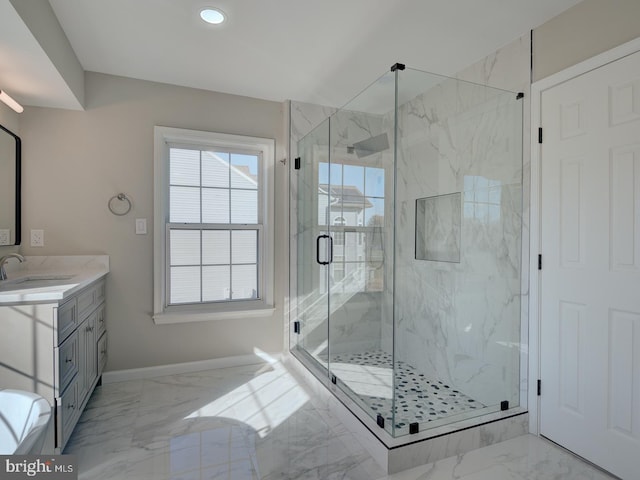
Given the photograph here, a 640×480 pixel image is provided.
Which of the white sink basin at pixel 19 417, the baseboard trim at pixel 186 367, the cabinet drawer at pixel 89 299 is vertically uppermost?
the cabinet drawer at pixel 89 299

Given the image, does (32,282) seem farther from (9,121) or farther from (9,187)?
(9,121)

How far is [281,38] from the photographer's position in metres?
2.36

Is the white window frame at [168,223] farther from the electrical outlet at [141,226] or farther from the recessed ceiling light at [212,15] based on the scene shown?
the recessed ceiling light at [212,15]

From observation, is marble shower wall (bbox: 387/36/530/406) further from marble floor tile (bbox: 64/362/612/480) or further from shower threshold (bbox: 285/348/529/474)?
marble floor tile (bbox: 64/362/612/480)

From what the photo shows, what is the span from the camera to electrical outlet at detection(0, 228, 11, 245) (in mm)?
2374

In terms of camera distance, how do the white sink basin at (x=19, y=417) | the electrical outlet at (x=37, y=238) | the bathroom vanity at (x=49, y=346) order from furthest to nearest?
the electrical outlet at (x=37, y=238) < the bathroom vanity at (x=49, y=346) < the white sink basin at (x=19, y=417)

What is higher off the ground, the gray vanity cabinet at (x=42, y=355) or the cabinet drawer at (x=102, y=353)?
the gray vanity cabinet at (x=42, y=355)

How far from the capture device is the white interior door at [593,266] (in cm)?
174

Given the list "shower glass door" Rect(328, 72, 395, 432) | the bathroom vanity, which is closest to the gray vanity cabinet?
the bathroom vanity

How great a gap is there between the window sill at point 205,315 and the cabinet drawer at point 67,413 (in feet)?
3.19

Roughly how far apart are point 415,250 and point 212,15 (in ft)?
7.13

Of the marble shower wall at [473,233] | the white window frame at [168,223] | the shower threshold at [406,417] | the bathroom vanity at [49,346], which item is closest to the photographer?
the bathroom vanity at [49,346]

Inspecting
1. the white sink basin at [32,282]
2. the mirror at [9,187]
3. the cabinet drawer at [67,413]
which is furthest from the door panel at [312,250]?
the mirror at [9,187]

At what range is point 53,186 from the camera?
2.75 metres
